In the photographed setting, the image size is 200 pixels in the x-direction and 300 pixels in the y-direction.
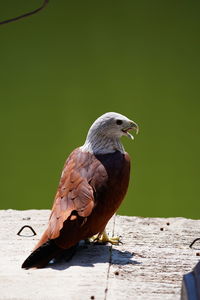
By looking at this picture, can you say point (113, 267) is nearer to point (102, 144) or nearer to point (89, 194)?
point (89, 194)

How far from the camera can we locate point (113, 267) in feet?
12.8

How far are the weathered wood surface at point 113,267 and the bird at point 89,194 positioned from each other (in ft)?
0.37

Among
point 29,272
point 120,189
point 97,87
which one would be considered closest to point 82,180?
point 120,189

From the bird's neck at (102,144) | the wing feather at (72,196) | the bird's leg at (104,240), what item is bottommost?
the bird's leg at (104,240)

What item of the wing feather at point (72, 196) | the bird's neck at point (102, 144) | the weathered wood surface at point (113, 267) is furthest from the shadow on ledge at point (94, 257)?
Answer: the bird's neck at point (102, 144)

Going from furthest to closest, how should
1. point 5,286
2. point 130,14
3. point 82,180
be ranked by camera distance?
point 130,14 → point 82,180 → point 5,286

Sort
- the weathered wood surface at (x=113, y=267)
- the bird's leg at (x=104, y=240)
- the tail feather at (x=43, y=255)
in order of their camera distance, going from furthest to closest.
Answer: the bird's leg at (x=104, y=240) → the tail feather at (x=43, y=255) → the weathered wood surface at (x=113, y=267)

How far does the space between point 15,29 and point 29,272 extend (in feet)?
10.3

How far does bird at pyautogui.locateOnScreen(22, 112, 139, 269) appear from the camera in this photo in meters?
3.87

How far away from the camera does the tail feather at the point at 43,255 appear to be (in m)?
3.83

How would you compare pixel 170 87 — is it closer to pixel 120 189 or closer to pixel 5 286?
pixel 120 189

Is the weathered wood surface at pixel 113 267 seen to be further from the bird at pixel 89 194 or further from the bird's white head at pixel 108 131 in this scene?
the bird's white head at pixel 108 131

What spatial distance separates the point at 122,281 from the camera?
12.1ft

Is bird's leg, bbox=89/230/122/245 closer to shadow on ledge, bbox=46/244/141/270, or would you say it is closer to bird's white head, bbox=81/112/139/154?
shadow on ledge, bbox=46/244/141/270
